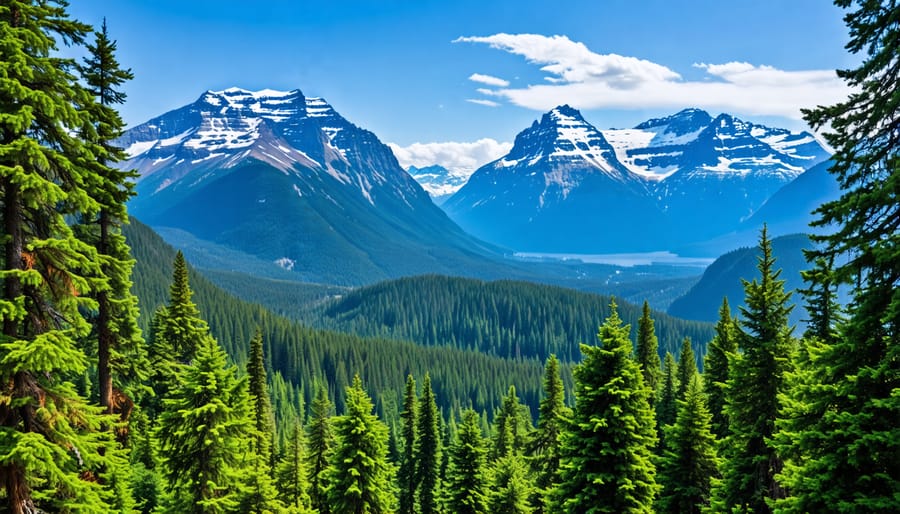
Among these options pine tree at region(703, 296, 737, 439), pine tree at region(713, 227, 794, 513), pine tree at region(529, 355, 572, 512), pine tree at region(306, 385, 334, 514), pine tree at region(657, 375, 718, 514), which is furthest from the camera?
pine tree at region(306, 385, 334, 514)

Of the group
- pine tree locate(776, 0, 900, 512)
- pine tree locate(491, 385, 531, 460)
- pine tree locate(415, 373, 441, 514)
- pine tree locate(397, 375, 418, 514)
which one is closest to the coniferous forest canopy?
pine tree locate(776, 0, 900, 512)

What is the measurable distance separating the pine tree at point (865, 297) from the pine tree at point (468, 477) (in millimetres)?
26388

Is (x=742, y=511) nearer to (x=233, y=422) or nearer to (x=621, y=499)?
(x=621, y=499)

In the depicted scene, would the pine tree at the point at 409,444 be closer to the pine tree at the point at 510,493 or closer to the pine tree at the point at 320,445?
the pine tree at the point at 320,445

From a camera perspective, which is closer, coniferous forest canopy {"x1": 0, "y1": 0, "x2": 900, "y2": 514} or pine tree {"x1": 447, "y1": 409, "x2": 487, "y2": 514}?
coniferous forest canopy {"x1": 0, "y1": 0, "x2": 900, "y2": 514}

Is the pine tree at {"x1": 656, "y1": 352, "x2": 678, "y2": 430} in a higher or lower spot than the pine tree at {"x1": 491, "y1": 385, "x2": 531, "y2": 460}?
higher

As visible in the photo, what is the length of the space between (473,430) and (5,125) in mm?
32521

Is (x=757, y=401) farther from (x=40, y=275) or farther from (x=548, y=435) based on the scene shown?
(x=40, y=275)

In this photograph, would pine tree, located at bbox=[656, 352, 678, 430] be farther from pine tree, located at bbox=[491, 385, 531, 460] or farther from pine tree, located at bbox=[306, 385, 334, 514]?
pine tree, located at bbox=[306, 385, 334, 514]

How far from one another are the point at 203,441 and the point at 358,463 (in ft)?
41.5

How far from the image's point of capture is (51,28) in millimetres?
15469

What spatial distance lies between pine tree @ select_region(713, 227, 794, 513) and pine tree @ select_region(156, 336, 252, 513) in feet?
62.6

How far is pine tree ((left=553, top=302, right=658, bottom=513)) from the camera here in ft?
76.1

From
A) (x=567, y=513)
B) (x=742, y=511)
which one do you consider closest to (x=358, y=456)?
(x=567, y=513)
